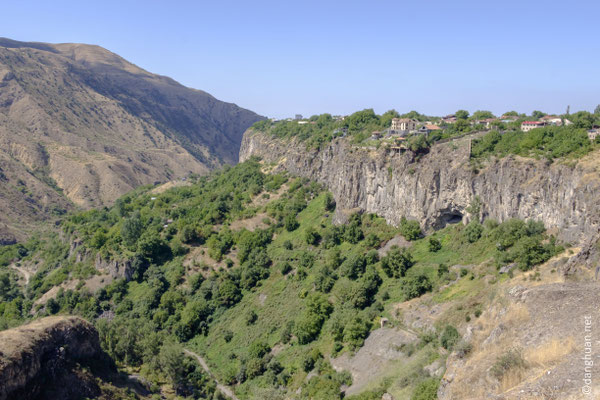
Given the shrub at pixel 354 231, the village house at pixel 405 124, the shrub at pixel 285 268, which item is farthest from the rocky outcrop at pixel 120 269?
the village house at pixel 405 124

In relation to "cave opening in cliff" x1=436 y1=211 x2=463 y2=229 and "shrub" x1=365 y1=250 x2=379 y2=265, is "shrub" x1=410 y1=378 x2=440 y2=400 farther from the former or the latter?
"cave opening in cliff" x1=436 y1=211 x2=463 y2=229

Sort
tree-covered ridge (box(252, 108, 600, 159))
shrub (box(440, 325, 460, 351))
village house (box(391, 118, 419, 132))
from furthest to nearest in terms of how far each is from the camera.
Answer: village house (box(391, 118, 419, 132))
tree-covered ridge (box(252, 108, 600, 159))
shrub (box(440, 325, 460, 351))

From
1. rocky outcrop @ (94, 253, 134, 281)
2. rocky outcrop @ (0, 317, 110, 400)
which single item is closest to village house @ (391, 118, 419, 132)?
rocky outcrop @ (94, 253, 134, 281)

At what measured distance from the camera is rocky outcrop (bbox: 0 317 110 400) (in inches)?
1275

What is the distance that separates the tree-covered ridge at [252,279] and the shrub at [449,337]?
0.83 feet

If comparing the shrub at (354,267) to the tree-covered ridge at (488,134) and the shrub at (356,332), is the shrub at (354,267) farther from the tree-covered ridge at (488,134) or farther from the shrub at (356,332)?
the tree-covered ridge at (488,134)

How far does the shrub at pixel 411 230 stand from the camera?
58.9 metres

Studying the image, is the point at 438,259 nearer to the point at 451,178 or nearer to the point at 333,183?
the point at 451,178

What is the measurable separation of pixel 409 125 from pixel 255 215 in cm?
3293

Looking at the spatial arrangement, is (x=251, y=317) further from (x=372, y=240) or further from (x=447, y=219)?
(x=447, y=219)

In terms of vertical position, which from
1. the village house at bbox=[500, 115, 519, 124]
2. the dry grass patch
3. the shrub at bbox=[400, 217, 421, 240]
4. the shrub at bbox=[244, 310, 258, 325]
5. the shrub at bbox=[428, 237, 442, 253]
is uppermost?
the village house at bbox=[500, 115, 519, 124]

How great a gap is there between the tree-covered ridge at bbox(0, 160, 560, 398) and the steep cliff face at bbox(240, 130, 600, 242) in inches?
82.3

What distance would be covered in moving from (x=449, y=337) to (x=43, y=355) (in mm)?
32061

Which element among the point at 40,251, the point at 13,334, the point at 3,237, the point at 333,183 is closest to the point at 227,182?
the point at 333,183
